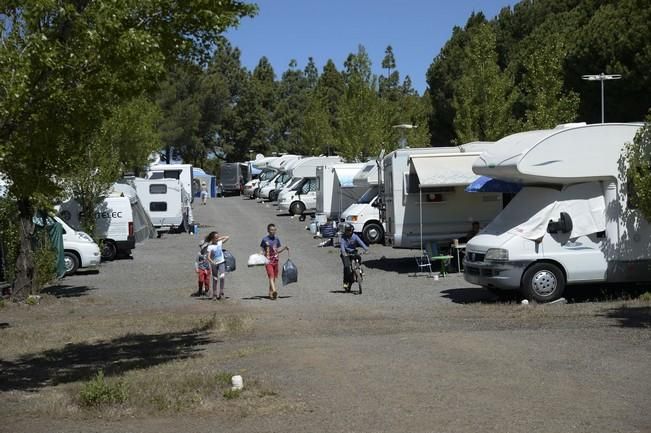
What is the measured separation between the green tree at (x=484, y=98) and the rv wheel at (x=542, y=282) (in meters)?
15.3

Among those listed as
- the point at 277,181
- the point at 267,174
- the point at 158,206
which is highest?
the point at 267,174

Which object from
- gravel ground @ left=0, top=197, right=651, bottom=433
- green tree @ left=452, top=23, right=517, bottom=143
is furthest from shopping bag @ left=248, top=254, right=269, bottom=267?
green tree @ left=452, top=23, right=517, bottom=143

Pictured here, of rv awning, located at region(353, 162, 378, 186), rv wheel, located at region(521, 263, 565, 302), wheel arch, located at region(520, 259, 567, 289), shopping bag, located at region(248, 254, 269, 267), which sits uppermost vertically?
rv awning, located at region(353, 162, 378, 186)

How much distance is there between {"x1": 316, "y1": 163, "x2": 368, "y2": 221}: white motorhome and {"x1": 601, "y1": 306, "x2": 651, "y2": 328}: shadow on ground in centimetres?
1955

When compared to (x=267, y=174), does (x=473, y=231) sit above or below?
below

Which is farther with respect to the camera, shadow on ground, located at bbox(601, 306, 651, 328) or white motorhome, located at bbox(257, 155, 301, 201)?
white motorhome, located at bbox(257, 155, 301, 201)

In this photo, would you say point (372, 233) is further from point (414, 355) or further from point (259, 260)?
point (414, 355)

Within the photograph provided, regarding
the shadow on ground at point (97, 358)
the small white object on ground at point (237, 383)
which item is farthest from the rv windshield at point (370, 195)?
the small white object on ground at point (237, 383)

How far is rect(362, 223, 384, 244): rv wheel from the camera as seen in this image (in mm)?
29812

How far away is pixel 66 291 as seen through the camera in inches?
822

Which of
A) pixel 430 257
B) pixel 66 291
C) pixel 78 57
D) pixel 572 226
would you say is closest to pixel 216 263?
pixel 66 291

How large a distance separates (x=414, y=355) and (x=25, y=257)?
11186mm

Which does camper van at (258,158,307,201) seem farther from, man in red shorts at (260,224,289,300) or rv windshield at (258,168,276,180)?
man in red shorts at (260,224,289,300)

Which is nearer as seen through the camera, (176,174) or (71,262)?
(71,262)
